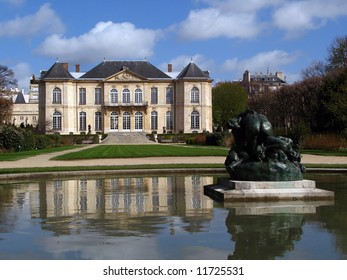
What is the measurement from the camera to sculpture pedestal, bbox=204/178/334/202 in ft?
28.0

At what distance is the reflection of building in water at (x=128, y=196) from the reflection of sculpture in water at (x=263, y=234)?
3.74ft

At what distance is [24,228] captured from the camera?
6.64m

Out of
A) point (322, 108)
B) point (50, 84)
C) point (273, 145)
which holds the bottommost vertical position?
point (273, 145)

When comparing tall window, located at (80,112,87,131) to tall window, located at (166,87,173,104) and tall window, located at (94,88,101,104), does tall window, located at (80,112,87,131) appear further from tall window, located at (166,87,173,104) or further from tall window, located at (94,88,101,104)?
tall window, located at (166,87,173,104)

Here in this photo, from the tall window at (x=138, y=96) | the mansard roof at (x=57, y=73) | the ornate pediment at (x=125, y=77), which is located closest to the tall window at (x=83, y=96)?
the mansard roof at (x=57, y=73)

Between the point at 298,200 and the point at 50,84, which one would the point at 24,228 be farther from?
the point at 50,84

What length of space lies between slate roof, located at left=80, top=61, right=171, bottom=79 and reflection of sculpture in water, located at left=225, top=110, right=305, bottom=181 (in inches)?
2262

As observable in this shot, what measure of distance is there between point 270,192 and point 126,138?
49476 millimetres

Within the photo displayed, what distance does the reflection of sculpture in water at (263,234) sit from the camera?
17.0ft

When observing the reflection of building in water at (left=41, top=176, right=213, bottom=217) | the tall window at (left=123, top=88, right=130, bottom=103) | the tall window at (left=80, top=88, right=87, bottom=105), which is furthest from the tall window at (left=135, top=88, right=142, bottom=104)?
the reflection of building in water at (left=41, top=176, right=213, bottom=217)

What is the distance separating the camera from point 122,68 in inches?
2594

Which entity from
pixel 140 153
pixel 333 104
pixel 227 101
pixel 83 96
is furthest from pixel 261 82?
pixel 140 153

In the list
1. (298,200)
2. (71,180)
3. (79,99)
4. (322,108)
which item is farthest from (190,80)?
(298,200)
